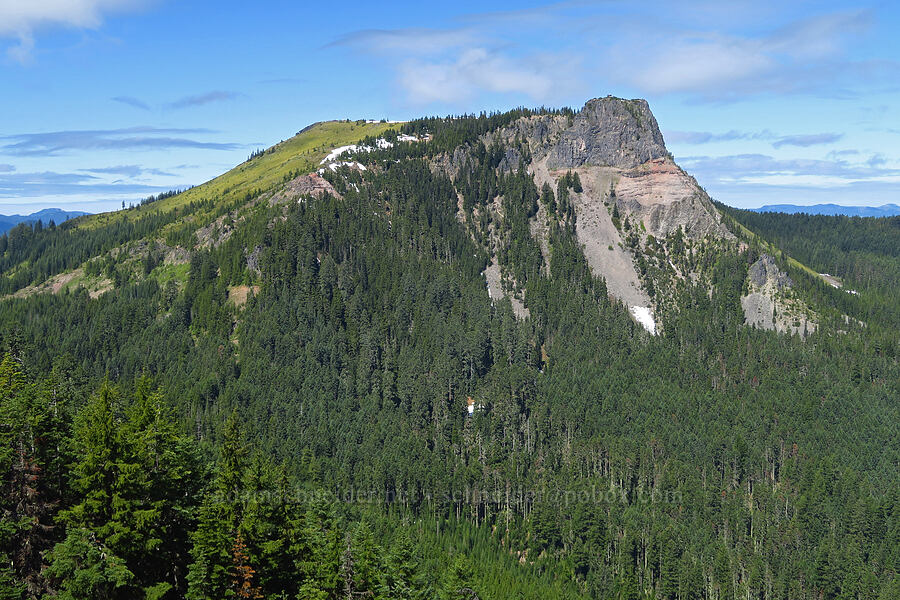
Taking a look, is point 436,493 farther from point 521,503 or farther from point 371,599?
point 371,599

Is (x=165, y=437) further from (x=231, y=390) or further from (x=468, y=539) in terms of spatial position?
(x=231, y=390)

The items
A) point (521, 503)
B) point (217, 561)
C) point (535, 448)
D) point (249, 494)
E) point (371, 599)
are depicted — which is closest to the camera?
point (217, 561)

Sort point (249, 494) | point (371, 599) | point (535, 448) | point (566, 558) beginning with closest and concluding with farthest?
point (249, 494) → point (371, 599) → point (566, 558) → point (535, 448)

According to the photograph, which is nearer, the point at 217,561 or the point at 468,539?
the point at 217,561

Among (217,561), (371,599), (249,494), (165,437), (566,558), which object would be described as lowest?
(566,558)

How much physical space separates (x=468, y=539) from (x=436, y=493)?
45.7ft

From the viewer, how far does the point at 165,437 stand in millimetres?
55344

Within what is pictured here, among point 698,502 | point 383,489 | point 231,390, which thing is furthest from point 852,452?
point 231,390

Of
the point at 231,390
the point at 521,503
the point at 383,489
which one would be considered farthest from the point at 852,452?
the point at 231,390

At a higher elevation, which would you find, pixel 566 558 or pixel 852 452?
pixel 852 452

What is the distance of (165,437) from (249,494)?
28.2 feet

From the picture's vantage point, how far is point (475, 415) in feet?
646

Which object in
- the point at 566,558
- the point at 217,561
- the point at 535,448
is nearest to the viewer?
the point at 217,561

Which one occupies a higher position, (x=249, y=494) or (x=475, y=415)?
(x=249, y=494)
